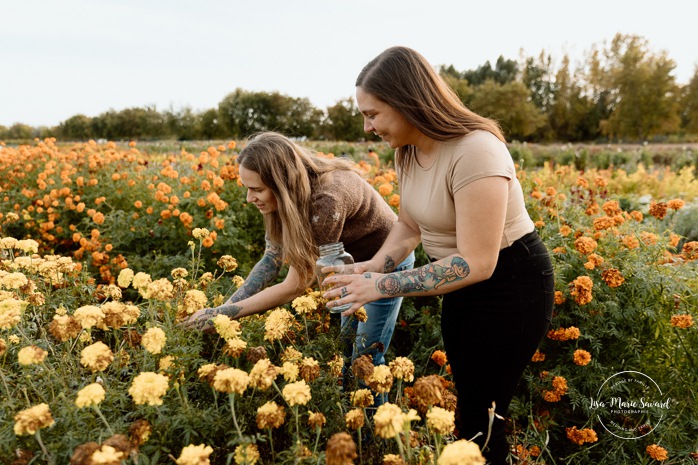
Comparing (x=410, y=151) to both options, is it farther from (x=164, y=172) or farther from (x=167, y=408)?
(x=164, y=172)

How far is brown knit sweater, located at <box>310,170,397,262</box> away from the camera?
2.00 m

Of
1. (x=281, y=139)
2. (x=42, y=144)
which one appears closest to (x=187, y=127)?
(x=42, y=144)

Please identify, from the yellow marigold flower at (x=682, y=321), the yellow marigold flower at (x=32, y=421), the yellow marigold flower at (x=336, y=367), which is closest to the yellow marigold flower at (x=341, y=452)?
the yellow marigold flower at (x=336, y=367)

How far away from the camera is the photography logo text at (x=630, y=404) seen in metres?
2.47

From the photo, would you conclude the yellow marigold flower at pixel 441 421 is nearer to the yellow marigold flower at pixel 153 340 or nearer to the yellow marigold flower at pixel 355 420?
the yellow marigold flower at pixel 355 420

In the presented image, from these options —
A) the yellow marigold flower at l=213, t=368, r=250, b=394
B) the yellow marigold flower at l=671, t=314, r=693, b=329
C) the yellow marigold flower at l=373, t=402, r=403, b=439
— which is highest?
the yellow marigold flower at l=213, t=368, r=250, b=394

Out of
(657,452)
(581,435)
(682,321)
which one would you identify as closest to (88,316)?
(581,435)

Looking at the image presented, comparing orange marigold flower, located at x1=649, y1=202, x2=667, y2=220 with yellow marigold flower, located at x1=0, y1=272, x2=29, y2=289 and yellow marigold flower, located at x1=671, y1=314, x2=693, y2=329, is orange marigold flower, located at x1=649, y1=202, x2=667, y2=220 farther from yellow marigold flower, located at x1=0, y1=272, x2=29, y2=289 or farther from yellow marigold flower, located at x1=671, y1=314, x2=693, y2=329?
yellow marigold flower, located at x1=0, y1=272, x2=29, y2=289

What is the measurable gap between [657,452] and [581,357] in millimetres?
497

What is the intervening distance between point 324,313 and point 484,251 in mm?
697

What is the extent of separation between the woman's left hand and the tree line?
24.6 meters

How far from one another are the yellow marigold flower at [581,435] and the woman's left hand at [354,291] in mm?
1464

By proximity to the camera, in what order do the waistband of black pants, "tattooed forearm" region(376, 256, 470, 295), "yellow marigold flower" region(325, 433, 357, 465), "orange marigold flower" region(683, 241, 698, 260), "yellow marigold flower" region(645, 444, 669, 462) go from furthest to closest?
"orange marigold flower" region(683, 241, 698, 260) → "yellow marigold flower" region(645, 444, 669, 462) → the waistband of black pants → "tattooed forearm" region(376, 256, 470, 295) → "yellow marigold flower" region(325, 433, 357, 465)

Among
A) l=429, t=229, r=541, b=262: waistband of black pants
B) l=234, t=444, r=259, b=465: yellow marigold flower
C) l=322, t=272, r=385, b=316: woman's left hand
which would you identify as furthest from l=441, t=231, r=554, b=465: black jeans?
l=234, t=444, r=259, b=465: yellow marigold flower
